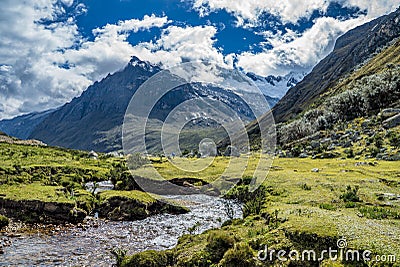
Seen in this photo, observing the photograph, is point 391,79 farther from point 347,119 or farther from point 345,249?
point 345,249

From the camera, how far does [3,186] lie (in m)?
42.5

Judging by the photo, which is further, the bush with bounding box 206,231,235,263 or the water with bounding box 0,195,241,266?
the water with bounding box 0,195,241,266

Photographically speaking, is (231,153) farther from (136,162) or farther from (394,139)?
(394,139)

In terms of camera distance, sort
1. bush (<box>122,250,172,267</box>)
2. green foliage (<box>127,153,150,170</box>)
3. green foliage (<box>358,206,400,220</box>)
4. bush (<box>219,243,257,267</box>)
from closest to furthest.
→ bush (<box>219,243,257,267</box>)
bush (<box>122,250,172,267</box>)
green foliage (<box>358,206,400,220</box>)
green foliage (<box>127,153,150,170</box>)

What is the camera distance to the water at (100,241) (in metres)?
23.9

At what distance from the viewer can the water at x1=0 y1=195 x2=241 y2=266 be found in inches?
939

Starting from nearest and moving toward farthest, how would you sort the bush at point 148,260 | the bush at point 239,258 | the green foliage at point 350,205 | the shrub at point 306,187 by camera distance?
the bush at point 239,258
the bush at point 148,260
the green foliage at point 350,205
the shrub at point 306,187

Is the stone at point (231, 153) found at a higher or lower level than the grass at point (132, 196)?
higher

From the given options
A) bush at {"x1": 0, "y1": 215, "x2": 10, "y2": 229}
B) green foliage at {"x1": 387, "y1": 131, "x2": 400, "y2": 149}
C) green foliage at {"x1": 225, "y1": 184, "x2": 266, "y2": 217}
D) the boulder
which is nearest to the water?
bush at {"x1": 0, "y1": 215, "x2": 10, "y2": 229}

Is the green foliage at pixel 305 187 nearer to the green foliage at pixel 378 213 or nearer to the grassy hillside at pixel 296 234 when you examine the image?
the grassy hillside at pixel 296 234

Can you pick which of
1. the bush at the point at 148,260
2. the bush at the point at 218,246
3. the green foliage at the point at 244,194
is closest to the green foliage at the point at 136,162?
the green foliage at the point at 244,194

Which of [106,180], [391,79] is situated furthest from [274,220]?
[391,79]

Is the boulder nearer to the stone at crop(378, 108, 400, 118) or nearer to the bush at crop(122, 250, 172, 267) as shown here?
the stone at crop(378, 108, 400, 118)

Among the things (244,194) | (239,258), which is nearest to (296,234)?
Answer: (239,258)
